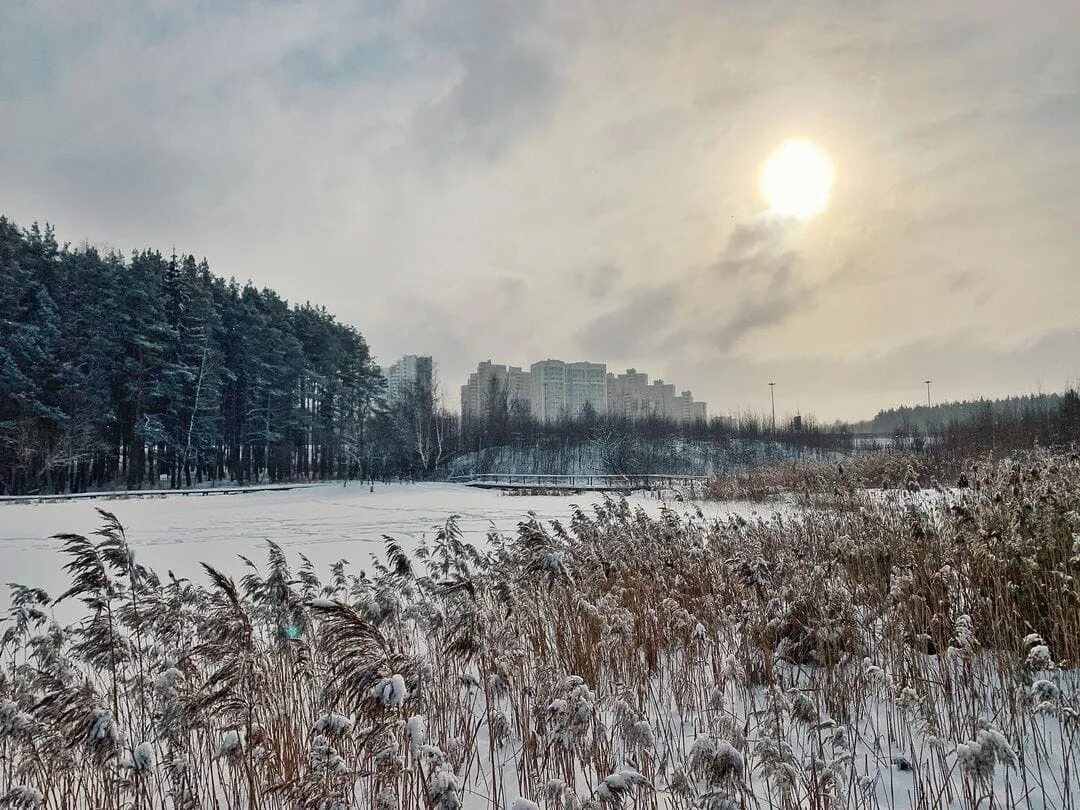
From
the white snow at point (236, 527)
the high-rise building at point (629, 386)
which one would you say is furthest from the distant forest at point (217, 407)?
the high-rise building at point (629, 386)

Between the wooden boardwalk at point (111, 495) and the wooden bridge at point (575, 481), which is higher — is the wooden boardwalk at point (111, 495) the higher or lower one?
the higher one

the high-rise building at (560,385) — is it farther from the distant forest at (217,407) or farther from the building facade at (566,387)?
the distant forest at (217,407)

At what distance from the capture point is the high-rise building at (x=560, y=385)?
10700 cm

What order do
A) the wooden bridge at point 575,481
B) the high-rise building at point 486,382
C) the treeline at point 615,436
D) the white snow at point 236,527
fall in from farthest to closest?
the high-rise building at point 486,382, the treeline at point 615,436, the wooden bridge at point 575,481, the white snow at point 236,527

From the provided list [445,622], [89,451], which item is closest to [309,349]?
[89,451]

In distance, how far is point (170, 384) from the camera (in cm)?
3766

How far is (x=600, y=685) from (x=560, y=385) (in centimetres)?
10434

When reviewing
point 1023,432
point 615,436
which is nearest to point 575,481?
point 615,436

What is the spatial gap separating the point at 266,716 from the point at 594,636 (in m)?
2.60

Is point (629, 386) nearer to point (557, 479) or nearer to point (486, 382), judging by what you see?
point (486, 382)

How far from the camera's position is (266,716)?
3680 millimetres

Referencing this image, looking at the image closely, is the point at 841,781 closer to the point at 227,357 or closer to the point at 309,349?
the point at 227,357

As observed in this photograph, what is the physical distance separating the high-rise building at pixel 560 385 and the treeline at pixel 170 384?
54.8m

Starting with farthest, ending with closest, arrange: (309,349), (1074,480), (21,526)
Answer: (309,349)
(21,526)
(1074,480)
